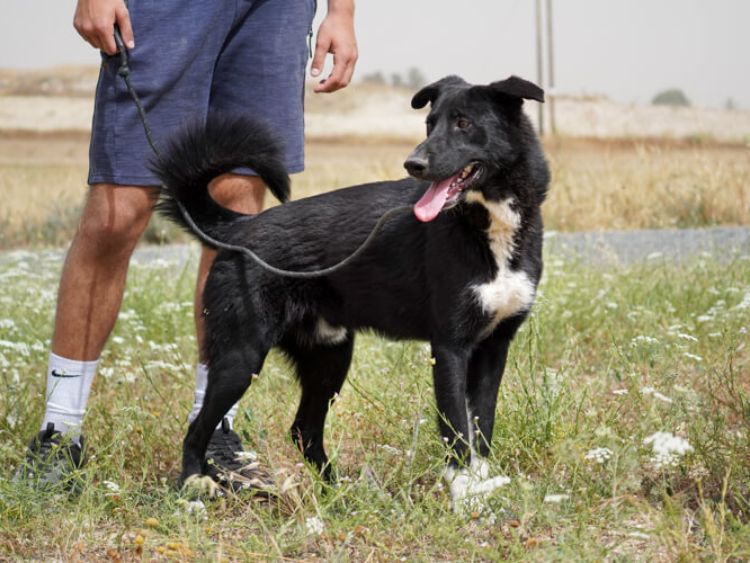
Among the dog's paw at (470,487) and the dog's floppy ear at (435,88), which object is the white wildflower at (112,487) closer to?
the dog's paw at (470,487)

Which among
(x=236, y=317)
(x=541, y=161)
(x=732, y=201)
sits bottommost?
(x=732, y=201)

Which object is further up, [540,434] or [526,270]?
[526,270]

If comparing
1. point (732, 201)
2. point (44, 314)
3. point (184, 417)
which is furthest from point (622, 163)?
point (184, 417)

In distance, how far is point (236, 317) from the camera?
9.96ft

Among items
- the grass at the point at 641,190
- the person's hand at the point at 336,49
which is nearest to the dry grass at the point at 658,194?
the grass at the point at 641,190

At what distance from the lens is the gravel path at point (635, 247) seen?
628 cm

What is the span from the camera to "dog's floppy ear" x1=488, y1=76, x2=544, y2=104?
2820 mm

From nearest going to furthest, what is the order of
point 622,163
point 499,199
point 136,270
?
point 499,199
point 136,270
point 622,163

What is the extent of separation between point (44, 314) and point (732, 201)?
623 cm

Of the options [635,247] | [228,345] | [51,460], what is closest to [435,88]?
[228,345]

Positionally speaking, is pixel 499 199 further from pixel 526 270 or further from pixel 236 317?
pixel 236 317

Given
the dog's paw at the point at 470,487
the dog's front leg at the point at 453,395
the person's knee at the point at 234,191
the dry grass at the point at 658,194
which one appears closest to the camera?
the dog's paw at the point at 470,487

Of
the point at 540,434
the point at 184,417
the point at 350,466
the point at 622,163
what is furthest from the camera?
the point at 622,163

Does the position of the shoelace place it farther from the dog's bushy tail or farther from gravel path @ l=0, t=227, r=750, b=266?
gravel path @ l=0, t=227, r=750, b=266
